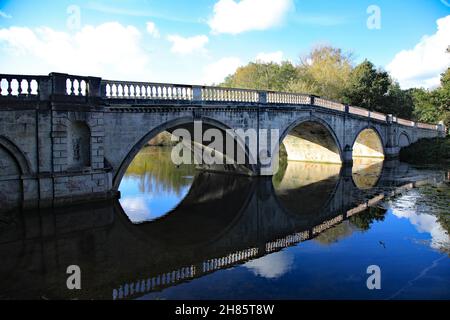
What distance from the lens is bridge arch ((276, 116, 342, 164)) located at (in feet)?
81.8

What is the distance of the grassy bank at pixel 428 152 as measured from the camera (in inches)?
1224

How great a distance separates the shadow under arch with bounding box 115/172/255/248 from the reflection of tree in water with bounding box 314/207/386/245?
2.87 meters

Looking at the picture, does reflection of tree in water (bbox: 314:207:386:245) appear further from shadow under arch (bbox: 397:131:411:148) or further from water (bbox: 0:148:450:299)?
shadow under arch (bbox: 397:131:411:148)

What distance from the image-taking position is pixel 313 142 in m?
28.4

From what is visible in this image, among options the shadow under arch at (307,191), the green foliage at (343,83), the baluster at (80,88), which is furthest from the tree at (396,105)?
the baluster at (80,88)

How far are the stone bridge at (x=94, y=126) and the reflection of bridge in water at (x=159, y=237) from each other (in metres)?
0.90

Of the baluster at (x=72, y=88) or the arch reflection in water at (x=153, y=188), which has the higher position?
the baluster at (x=72, y=88)

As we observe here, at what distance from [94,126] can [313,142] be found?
1911cm

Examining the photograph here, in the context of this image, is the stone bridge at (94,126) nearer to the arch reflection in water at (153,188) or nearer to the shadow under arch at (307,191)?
the arch reflection in water at (153,188)

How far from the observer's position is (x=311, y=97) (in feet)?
76.8

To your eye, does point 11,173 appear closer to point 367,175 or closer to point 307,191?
point 307,191

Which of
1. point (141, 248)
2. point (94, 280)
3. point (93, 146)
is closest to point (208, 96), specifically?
point (93, 146)

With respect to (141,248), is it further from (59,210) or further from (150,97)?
(150,97)

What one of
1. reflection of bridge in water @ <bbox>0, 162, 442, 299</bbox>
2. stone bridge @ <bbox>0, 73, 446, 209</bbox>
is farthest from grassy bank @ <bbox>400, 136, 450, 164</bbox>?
stone bridge @ <bbox>0, 73, 446, 209</bbox>
